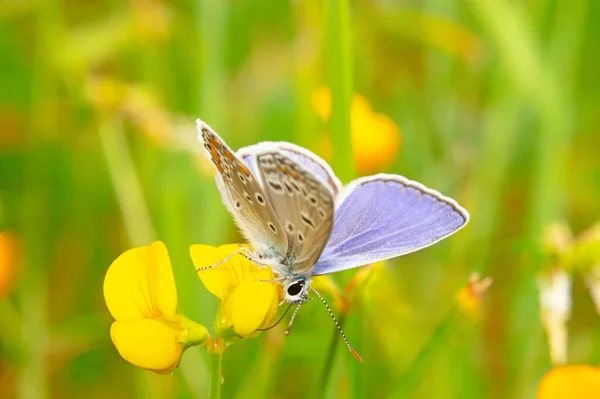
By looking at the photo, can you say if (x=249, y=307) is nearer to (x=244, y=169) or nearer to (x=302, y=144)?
(x=244, y=169)

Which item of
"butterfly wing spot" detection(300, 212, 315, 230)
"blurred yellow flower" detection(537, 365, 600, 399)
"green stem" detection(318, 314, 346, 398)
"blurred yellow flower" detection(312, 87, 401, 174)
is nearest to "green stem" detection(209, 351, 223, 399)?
"green stem" detection(318, 314, 346, 398)

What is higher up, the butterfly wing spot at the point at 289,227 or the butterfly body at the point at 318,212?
the butterfly body at the point at 318,212

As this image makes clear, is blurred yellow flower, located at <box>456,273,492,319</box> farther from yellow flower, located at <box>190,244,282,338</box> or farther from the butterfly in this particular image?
yellow flower, located at <box>190,244,282,338</box>

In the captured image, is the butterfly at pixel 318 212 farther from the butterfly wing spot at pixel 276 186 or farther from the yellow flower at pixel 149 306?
the yellow flower at pixel 149 306

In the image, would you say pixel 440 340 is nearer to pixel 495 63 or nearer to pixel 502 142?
pixel 502 142

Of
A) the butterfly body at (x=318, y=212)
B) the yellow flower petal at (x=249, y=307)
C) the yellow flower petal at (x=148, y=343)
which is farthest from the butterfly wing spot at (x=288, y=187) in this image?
the yellow flower petal at (x=148, y=343)

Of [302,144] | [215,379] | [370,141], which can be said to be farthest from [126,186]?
[215,379]
